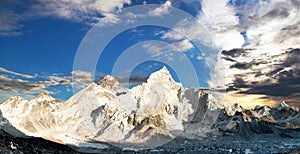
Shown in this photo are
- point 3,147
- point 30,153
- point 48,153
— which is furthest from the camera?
point 48,153

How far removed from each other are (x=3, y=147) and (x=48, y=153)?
31036mm

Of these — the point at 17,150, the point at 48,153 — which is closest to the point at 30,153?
the point at 17,150

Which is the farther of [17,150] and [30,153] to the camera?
[30,153]

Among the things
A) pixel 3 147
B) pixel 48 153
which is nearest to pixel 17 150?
pixel 3 147

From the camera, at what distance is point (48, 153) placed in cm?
11600

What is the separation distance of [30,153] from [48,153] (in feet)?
61.7

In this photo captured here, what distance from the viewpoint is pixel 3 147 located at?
86.1 m

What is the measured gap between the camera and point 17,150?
293 feet

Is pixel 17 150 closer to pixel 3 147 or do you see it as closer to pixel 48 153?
pixel 3 147

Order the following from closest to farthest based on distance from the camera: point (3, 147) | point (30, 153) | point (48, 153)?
point (3, 147) → point (30, 153) → point (48, 153)

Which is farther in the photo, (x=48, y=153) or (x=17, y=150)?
(x=48, y=153)

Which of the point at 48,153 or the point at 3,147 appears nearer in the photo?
the point at 3,147

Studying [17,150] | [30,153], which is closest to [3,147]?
[17,150]

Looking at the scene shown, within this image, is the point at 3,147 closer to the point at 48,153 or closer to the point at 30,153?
the point at 30,153
